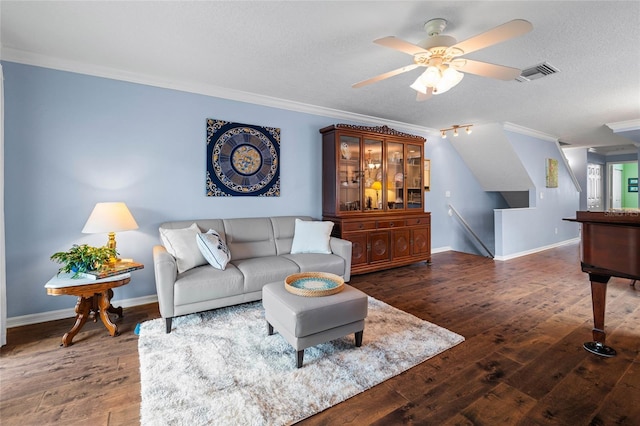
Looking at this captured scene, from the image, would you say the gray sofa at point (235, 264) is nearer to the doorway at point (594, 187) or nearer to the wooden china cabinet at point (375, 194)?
the wooden china cabinet at point (375, 194)

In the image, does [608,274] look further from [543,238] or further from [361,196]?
[543,238]

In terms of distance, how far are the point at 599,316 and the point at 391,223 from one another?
2.52 meters

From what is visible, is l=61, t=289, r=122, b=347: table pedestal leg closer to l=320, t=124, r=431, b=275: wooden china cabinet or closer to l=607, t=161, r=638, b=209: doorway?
l=320, t=124, r=431, b=275: wooden china cabinet

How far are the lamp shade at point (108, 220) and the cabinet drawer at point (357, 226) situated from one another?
241cm

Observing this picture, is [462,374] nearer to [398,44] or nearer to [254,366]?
[254,366]

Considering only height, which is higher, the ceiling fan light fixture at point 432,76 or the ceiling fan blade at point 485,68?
the ceiling fan blade at point 485,68

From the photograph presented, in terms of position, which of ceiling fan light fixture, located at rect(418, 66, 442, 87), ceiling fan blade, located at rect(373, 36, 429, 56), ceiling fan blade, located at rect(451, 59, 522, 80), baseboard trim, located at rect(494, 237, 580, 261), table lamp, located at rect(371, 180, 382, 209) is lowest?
baseboard trim, located at rect(494, 237, 580, 261)

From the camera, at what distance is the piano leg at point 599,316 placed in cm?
218

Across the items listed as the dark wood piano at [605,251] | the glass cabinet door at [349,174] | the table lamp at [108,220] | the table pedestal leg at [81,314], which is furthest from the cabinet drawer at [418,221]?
the table pedestal leg at [81,314]

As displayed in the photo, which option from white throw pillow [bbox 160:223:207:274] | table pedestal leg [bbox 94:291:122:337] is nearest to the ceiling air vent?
white throw pillow [bbox 160:223:207:274]

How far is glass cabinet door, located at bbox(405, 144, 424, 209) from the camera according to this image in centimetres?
480

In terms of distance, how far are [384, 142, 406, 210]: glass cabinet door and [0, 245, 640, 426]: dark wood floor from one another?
1.69 meters

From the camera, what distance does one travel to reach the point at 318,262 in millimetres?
3316

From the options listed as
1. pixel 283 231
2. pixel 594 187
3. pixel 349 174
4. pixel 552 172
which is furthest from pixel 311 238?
pixel 594 187
